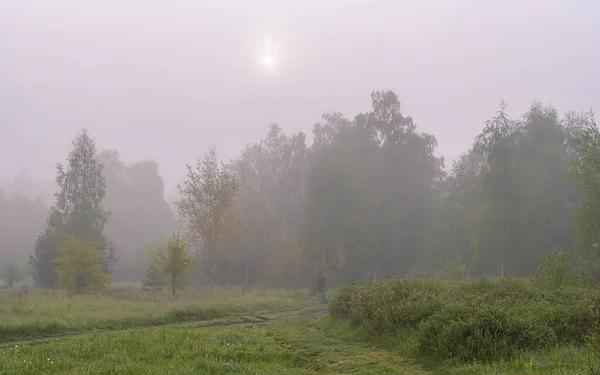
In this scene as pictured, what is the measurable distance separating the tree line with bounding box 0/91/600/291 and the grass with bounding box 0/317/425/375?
2496cm

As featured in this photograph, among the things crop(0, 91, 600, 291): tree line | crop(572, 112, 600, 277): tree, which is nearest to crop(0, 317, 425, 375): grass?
crop(0, 91, 600, 291): tree line

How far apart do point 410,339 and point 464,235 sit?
44.3 m

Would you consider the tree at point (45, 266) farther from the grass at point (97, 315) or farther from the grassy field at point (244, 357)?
the grassy field at point (244, 357)

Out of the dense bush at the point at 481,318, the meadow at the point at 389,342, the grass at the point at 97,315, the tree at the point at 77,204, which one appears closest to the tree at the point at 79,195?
the tree at the point at 77,204

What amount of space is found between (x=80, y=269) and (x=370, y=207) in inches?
1280

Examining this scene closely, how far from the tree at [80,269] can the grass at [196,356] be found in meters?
25.1

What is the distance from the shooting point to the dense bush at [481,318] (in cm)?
1012

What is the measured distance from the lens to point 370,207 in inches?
2084

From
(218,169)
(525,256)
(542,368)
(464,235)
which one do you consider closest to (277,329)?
(542,368)

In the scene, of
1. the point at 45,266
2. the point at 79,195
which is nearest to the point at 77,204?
the point at 79,195

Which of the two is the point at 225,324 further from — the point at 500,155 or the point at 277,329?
the point at 500,155

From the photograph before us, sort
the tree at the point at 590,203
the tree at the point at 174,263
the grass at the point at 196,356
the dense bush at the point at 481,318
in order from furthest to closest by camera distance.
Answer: the tree at the point at 174,263
the tree at the point at 590,203
the dense bush at the point at 481,318
the grass at the point at 196,356

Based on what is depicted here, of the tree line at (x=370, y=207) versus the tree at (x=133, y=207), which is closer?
the tree line at (x=370, y=207)

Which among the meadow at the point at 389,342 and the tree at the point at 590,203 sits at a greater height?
the tree at the point at 590,203
